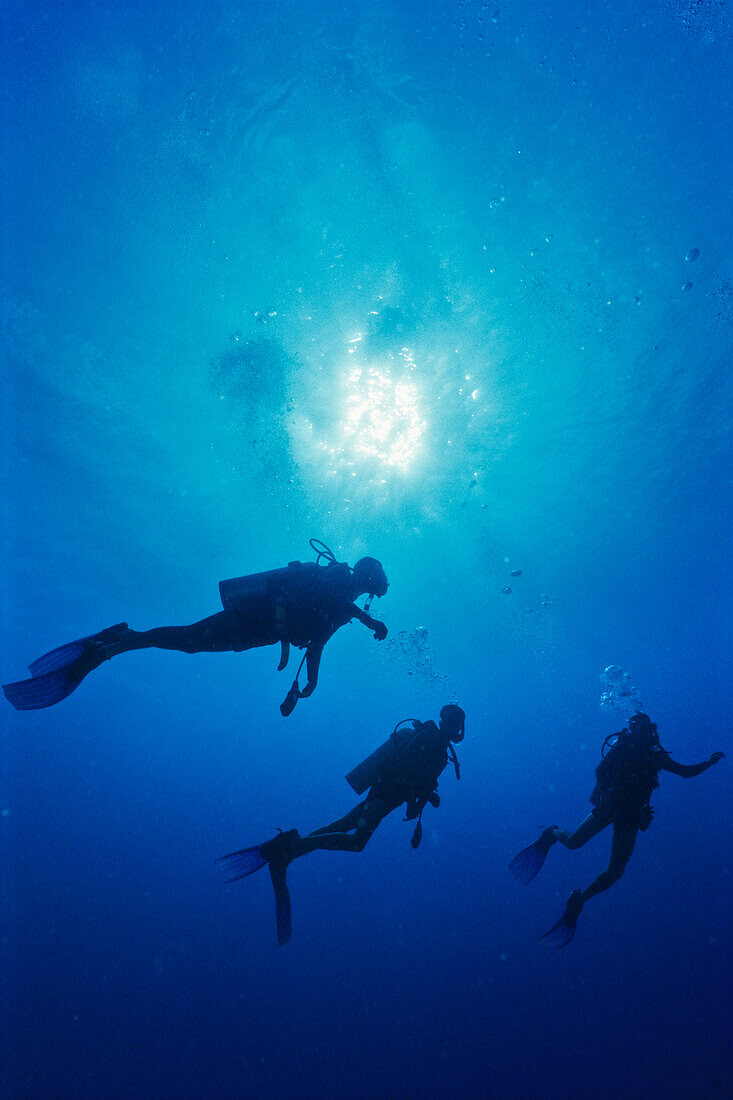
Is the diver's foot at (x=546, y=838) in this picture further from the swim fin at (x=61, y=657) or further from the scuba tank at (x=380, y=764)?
the swim fin at (x=61, y=657)

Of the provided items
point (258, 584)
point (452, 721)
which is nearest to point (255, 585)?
point (258, 584)

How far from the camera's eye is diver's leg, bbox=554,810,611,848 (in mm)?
6297

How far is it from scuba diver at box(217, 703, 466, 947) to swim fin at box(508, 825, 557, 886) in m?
2.43

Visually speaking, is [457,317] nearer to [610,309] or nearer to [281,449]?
[610,309]

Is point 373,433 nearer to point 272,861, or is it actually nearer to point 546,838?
point 546,838

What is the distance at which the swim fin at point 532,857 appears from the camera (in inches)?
273

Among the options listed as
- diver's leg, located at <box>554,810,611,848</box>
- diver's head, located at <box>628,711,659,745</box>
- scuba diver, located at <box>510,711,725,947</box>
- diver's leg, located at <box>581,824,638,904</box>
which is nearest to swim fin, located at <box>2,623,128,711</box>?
scuba diver, located at <box>510,711,725,947</box>

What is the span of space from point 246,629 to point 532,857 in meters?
6.00

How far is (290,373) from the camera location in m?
13.7

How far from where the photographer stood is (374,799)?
16.5 feet

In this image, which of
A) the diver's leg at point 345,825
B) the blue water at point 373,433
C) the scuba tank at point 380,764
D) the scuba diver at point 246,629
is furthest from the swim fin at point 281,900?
the blue water at point 373,433

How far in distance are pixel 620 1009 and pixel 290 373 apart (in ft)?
109

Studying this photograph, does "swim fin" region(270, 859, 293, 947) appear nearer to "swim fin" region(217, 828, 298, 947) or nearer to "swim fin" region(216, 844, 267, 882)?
"swim fin" region(217, 828, 298, 947)

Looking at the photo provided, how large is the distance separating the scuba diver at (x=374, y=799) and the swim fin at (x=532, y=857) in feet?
7.97
